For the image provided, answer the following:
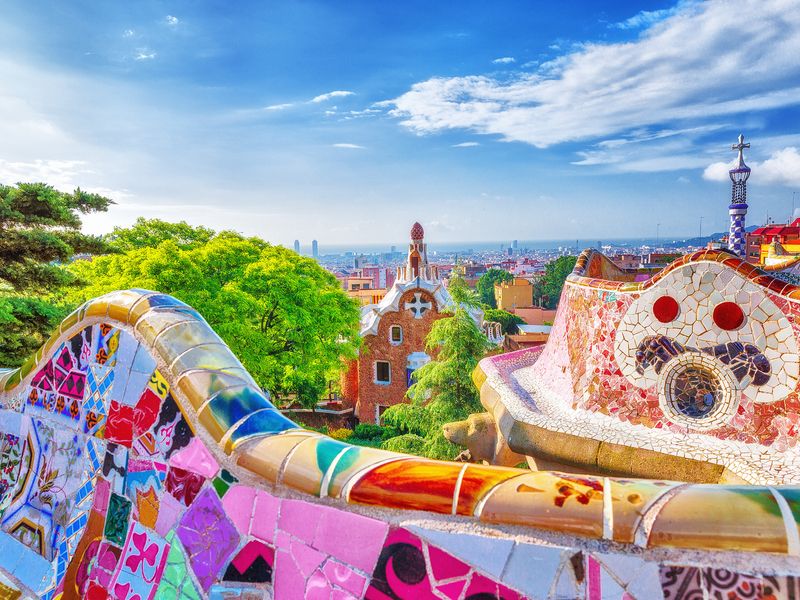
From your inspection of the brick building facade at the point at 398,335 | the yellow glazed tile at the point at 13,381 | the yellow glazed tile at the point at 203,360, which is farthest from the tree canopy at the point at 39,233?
the brick building facade at the point at 398,335

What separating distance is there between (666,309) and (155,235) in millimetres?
16488

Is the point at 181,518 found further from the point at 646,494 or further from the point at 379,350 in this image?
the point at 379,350

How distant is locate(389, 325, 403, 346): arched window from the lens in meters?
19.7

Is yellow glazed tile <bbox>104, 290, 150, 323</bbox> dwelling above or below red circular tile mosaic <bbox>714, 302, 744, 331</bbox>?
above

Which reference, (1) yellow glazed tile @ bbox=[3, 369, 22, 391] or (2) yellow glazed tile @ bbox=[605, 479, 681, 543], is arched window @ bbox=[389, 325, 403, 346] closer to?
(1) yellow glazed tile @ bbox=[3, 369, 22, 391]

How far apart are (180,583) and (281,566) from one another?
18.5 inches

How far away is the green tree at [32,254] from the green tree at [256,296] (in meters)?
3.53

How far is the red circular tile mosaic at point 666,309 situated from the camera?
5.21 m

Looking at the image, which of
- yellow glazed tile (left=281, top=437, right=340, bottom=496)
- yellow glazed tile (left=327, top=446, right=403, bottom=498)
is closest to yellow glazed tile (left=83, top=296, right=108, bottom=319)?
yellow glazed tile (left=281, top=437, right=340, bottom=496)

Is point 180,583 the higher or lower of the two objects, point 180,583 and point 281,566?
the lower

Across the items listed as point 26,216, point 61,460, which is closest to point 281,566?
point 61,460

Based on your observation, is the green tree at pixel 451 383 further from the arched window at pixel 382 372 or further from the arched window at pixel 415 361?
the arched window at pixel 382 372

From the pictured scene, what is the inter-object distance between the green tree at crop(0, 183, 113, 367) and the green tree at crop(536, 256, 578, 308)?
48.0 metres

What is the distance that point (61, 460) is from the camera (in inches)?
104
